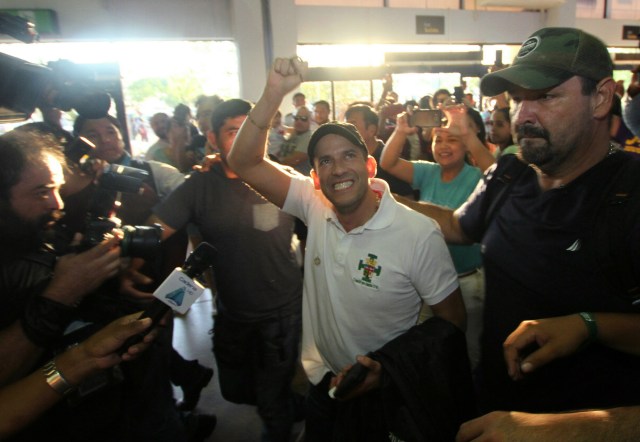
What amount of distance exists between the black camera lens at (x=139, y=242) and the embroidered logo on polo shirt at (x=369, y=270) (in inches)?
31.5

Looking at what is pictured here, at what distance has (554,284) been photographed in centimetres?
124

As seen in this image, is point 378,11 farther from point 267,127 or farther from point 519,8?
point 267,127

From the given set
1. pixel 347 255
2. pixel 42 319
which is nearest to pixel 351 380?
pixel 347 255

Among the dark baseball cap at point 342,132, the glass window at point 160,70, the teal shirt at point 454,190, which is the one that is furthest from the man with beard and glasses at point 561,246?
the glass window at point 160,70

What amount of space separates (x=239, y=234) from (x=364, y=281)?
89cm

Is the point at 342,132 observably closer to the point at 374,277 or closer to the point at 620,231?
the point at 374,277

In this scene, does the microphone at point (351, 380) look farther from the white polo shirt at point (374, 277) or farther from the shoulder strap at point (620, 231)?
the shoulder strap at point (620, 231)

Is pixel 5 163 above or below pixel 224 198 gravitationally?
above

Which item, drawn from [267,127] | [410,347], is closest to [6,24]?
[267,127]

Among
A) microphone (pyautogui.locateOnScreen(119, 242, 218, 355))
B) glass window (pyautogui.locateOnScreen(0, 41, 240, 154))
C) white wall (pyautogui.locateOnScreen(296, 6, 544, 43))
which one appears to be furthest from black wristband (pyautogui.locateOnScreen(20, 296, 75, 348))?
white wall (pyautogui.locateOnScreen(296, 6, 544, 43))

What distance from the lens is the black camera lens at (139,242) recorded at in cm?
156

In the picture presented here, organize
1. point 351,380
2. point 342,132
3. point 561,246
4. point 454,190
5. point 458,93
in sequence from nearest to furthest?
point 561,246, point 351,380, point 342,132, point 454,190, point 458,93

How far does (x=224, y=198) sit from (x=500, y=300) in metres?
1.47

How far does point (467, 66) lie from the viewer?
11.4 meters
